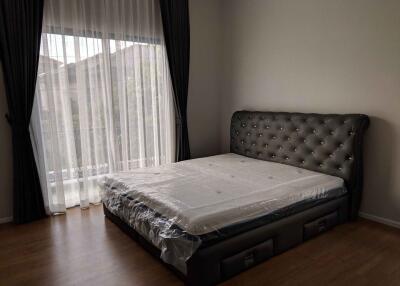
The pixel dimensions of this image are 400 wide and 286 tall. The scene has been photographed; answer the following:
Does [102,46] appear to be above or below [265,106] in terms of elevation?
above

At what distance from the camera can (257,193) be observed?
7.66 ft

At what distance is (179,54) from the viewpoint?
3.83 m

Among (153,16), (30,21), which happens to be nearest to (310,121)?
(153,16)

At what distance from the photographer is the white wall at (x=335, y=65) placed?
102 inches

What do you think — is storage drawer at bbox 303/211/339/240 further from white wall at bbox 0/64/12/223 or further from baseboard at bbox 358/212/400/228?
white wall at bbox 0/64/12/223

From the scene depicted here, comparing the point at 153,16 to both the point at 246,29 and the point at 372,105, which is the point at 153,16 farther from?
the point at 372,105

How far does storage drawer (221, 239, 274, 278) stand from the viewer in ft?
6.35

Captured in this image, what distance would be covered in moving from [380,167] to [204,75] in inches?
99.7

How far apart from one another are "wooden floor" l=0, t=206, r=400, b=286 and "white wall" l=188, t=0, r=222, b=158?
1.95 m

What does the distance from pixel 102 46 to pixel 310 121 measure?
2476 millimetres

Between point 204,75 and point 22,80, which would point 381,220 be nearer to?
point 204,75

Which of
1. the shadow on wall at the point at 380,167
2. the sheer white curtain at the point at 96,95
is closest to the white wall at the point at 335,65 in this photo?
the shadow on wall at the point at 380,167

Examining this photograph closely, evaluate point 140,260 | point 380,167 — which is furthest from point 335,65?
point 140,260

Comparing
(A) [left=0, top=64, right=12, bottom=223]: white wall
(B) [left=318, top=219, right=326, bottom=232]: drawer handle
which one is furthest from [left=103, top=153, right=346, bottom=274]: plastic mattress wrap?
(A) [left=0, top=64, right=12, bottom=223]: white wall
